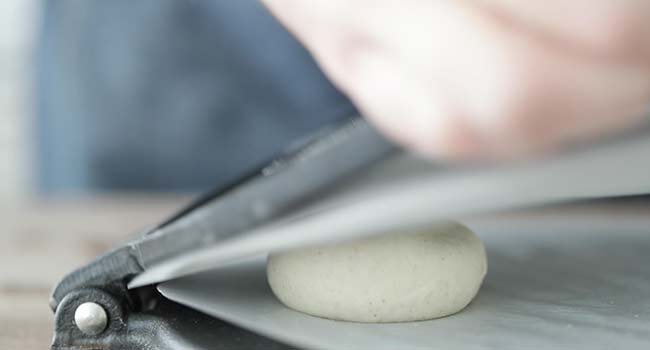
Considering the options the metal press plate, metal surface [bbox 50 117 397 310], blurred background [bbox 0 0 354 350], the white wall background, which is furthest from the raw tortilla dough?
the white wall background

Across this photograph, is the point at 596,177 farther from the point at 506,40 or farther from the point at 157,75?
the point at 157,75

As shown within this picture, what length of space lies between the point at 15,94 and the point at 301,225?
3.29 metres

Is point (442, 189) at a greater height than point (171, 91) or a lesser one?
lesser

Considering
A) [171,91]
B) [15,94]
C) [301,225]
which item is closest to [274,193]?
[301,225]

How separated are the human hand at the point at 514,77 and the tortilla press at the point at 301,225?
0.01 metres

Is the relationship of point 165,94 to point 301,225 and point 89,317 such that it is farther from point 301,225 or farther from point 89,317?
point 301,225

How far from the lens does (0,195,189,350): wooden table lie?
2.14 feet

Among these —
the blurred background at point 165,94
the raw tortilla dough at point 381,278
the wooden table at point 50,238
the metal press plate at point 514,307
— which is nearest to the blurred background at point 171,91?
the blurred background at point 165,94

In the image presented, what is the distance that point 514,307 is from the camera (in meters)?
0.61

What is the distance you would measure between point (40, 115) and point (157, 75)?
38cm

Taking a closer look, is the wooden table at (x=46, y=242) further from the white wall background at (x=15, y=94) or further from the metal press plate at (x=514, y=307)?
the white wall background at (x=15, y=94)

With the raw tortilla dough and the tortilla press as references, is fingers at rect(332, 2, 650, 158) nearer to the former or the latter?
the tortilla press

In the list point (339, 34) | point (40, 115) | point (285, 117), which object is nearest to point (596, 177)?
point (339, 34)

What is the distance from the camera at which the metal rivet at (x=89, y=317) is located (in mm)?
544
